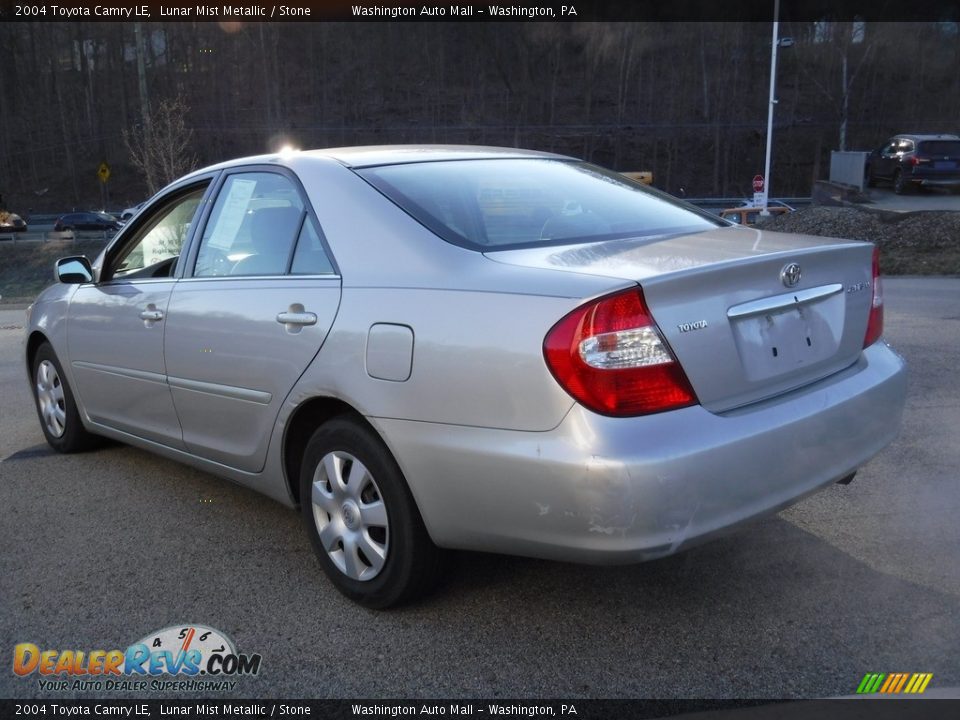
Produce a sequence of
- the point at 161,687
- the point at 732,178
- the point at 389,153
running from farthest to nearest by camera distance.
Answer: the point at 732,178, the point at 389,153, the point at 161,687

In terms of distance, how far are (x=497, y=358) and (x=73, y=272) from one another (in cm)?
304

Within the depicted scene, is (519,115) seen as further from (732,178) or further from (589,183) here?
(589,183)

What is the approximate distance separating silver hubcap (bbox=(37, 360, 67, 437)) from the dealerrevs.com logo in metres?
2.41

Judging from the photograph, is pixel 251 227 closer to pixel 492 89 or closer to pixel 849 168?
pixel 849 168

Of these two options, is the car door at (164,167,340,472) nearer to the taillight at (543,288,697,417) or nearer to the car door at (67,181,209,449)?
the car door at (67,181,209,449)

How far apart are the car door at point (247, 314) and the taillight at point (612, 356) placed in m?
0.97

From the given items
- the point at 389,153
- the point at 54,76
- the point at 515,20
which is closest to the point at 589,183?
the point at 389,153

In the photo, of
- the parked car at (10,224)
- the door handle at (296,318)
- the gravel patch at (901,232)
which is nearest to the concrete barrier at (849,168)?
the gravel patch at (901,232)

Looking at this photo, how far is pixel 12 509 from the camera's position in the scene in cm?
443

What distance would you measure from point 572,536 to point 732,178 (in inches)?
2670

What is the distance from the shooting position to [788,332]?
9.69 ft

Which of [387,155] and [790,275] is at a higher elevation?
[387,155]

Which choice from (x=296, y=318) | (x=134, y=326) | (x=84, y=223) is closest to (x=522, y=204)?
(x=296, y=318)

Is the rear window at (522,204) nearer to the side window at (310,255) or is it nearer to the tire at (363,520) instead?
the side window at (310,255)
